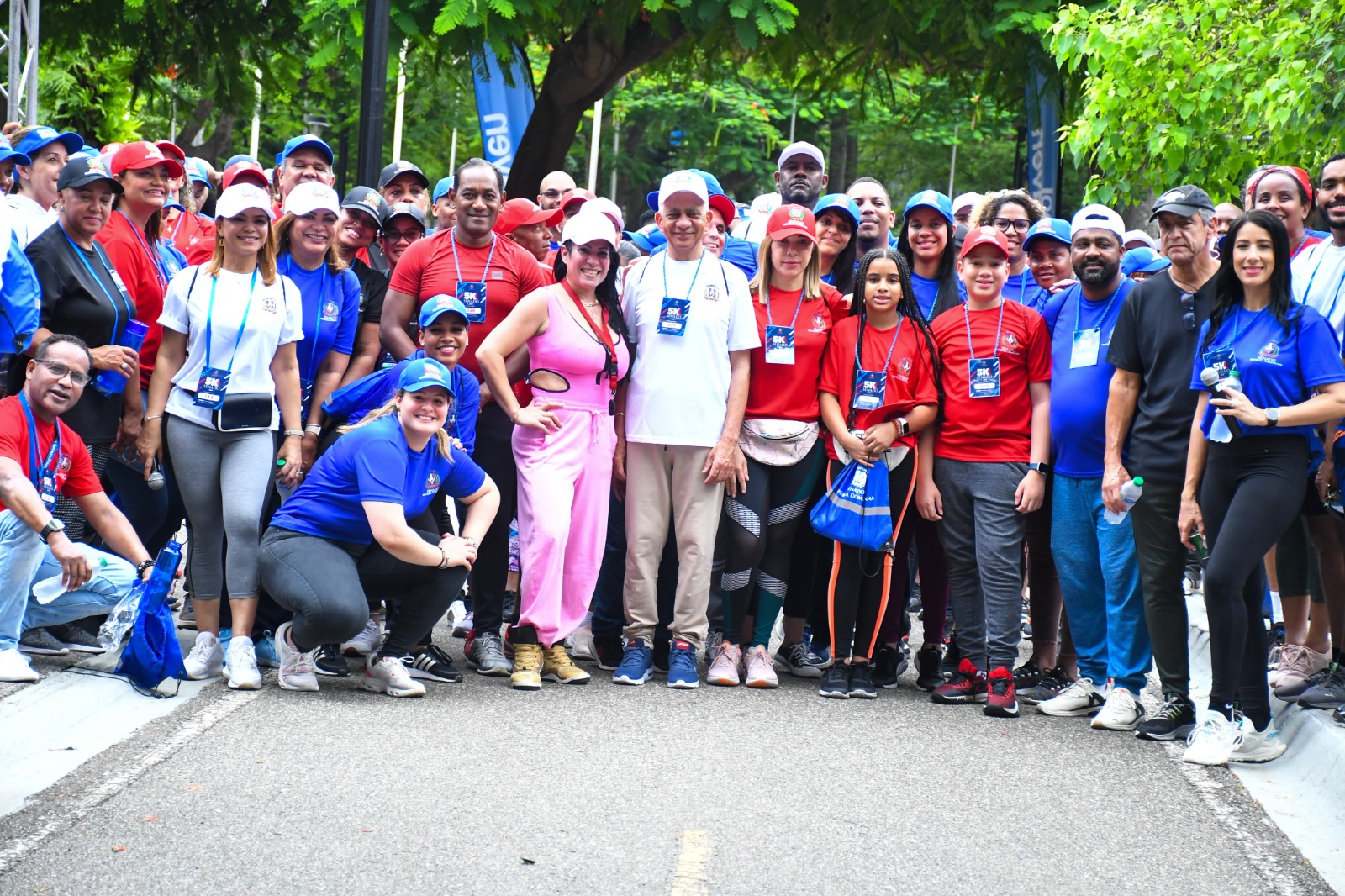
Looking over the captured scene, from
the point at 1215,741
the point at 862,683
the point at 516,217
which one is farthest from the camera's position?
the point at 516,217

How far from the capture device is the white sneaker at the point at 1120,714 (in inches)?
266

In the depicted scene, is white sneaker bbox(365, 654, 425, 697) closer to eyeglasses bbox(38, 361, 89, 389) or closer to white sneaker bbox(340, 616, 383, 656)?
white sneaker bbox(340, 616, 383, 656)

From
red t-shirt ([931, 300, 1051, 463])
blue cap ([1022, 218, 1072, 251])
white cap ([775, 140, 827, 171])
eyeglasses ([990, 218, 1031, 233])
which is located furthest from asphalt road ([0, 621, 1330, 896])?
white cap ([775, 140, 827, 171])

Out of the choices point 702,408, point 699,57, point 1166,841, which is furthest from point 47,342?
point 699,57

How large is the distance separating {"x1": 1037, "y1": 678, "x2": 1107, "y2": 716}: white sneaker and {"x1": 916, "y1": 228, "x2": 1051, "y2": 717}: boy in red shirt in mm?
228

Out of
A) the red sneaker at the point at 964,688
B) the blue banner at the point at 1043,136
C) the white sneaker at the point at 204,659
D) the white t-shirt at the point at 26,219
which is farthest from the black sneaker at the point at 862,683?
the blue banner at the point at 1043,136

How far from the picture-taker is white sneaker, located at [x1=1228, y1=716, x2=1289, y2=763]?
617 cm

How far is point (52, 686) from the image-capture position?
6195mm

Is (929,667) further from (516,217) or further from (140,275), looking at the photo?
(140,275)

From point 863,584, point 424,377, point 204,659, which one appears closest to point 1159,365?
point 863,584

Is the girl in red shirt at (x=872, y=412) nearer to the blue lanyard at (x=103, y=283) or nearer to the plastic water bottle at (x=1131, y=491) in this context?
the plastic water bottle at (x=1131, y=491)

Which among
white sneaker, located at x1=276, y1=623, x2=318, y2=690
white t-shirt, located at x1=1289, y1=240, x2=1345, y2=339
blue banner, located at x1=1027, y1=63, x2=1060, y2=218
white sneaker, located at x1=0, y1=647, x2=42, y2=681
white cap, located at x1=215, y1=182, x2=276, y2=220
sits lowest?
white sneaker, located at x1=276, y1=623, x2=318, y2=690

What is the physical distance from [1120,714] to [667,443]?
7.70 feet

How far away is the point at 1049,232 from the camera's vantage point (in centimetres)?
756
